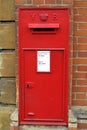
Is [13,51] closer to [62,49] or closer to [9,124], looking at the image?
[62,49]

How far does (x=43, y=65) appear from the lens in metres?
3.40

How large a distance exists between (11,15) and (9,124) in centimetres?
138

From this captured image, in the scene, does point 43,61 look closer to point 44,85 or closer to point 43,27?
point 44,85

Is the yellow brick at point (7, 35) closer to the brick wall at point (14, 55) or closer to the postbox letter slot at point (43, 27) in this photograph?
the brick wall at point (14, 55)

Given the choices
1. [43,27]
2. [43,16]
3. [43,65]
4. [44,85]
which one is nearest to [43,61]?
[43,65]

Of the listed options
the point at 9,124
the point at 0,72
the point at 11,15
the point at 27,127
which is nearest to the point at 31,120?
the point at 27,127

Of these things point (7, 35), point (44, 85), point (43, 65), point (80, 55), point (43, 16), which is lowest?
point (44, 85)

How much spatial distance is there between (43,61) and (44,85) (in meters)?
0.29

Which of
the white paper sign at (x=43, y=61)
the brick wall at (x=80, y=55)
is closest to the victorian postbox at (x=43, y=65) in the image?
the white paper sign at (x=43, y=61)

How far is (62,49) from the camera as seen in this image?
337 cm

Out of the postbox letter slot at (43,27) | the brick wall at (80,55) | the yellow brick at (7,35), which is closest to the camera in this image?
the postbox letter slot at (43,27)

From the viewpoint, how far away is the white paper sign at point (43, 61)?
339 cm

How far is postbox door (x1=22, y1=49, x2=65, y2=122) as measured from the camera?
3396mm

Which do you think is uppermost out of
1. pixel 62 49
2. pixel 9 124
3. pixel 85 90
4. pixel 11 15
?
pixel 11 15
